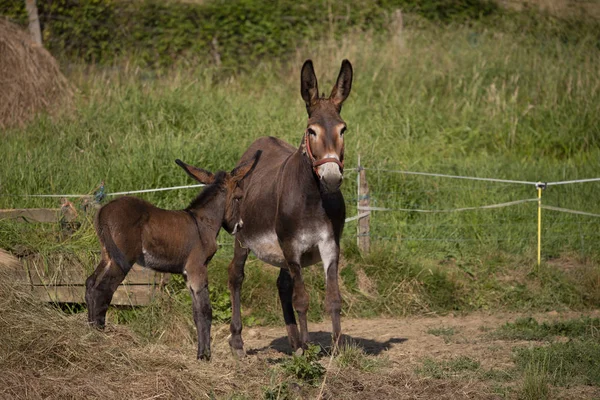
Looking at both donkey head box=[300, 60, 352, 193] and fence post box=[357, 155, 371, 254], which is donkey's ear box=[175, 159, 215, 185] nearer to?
donkey head box=[300, 60, 352, 193]

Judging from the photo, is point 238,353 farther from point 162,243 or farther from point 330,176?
point 330,176

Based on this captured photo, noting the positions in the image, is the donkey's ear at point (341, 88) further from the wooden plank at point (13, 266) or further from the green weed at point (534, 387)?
the wooden plank at point (13, 266)

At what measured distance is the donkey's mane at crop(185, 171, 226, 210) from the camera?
7.19 meters

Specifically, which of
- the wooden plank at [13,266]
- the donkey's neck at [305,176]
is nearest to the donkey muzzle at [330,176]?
the donkey's neck at [305,176]

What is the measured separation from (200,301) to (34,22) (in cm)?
949

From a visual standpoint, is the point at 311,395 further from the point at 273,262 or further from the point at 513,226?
the point at 513,226

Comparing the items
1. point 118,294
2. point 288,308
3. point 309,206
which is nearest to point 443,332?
point 288,308

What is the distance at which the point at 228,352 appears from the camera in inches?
309

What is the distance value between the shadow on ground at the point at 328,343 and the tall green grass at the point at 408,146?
2.16 feet

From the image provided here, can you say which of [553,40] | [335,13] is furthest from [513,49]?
[335,13]

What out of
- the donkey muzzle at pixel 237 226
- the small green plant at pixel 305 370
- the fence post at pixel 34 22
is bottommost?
the small green plant at pixel 305 370

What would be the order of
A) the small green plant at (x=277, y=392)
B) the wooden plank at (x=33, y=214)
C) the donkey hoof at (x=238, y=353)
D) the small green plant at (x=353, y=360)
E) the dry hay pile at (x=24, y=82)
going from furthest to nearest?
the dry hay pile at (x=24, y=82) < the wooden plank at (x=33, y=214) < the donkey hoof at (x=238, y=353) < the small green plant at (x=353, y=360) < the small green plant at (x=277, y=392)

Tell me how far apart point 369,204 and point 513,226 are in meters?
1.97

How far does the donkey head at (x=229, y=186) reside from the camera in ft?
23.7
